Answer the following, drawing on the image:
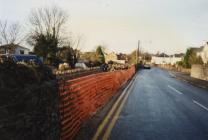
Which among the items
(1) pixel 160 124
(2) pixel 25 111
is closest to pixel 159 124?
(1) pixel 160 124

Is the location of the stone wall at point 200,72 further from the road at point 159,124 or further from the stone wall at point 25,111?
the road at point 159,124

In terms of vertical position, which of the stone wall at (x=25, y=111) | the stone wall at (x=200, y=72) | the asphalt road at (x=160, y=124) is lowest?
the stone wall at (x=200, y=72)

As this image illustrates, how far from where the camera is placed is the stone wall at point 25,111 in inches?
268

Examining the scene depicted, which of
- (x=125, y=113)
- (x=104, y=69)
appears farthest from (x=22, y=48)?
(x=125, y=113)

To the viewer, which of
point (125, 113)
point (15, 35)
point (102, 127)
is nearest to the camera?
point (102, 127)

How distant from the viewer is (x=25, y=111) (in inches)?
389

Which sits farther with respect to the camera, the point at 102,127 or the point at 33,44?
the point at 33,44

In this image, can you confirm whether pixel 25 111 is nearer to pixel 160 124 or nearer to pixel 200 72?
pixel 160 124

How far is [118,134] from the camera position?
29.9ft

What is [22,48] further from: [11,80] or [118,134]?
[118,134]

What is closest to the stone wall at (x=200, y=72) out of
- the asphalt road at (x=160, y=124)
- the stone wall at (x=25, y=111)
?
the stone wall at (x=25, y=111)

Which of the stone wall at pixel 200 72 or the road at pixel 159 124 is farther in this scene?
the stone wall at pixel 200 72

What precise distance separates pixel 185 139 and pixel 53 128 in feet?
10.4

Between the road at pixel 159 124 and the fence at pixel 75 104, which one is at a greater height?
the fence at pixel 75 104
